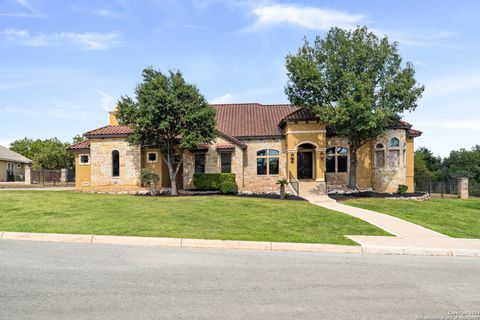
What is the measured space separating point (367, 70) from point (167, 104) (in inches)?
521

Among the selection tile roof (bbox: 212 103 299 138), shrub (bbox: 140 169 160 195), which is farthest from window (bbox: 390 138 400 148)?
shrub (bbox: 140 169 160 195)

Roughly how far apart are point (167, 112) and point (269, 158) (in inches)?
365

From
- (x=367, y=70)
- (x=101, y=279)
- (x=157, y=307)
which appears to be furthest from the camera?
(x=367, y=70)

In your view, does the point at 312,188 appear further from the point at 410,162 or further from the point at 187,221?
the point at 187,221

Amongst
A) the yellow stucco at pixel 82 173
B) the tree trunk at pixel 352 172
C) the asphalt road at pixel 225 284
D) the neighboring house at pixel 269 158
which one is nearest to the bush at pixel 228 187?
the neighboring house at pixel 269 158

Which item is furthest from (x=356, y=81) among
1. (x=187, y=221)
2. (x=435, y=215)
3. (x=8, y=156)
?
(x=8, y=156)

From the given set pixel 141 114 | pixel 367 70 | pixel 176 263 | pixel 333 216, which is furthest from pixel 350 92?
pixel 176 263

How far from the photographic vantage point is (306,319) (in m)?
4.34

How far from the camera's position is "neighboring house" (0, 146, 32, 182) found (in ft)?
149

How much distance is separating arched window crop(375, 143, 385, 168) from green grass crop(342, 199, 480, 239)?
5.76 metres

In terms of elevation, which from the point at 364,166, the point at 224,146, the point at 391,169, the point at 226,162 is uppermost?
the point at 224,146

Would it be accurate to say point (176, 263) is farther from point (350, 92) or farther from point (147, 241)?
point (350, 92)

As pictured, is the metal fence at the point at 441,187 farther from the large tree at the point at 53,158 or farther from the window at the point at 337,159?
the large tree at the point at 53,158

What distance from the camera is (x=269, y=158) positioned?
27453 mm
